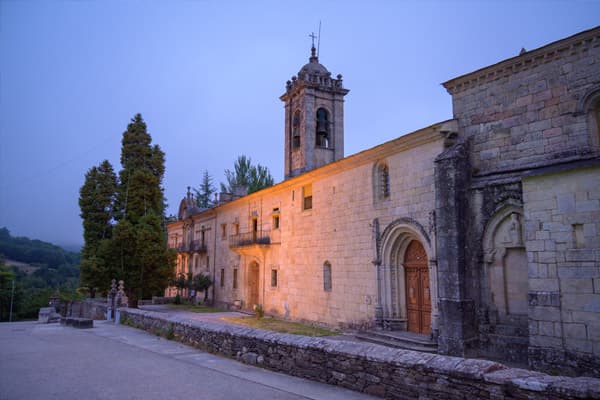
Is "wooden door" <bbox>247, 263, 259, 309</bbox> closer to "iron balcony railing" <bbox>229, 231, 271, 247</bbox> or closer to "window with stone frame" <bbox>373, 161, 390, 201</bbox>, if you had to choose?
"iron balcony railing" <bbox>229, 231, 271, 247</bbox>

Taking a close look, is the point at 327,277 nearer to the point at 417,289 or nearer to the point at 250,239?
the point at 417,289

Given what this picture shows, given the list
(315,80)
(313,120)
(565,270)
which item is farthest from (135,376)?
(315,80)

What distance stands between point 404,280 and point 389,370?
8600 millimetres

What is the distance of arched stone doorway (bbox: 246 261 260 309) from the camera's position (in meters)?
24.4

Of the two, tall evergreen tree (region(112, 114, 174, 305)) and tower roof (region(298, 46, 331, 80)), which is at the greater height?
tower roof (region(298, 46, 331, 80))

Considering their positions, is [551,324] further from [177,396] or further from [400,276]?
[177,396]

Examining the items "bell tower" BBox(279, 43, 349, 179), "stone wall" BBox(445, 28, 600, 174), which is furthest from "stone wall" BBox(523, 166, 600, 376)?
"bell tower" BBox(279, 43, 349, 179)

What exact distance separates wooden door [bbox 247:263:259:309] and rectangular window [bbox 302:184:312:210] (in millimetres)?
6913

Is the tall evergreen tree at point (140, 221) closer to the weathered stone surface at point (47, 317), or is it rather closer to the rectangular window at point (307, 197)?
the weathered stone surface at point (47, 317)

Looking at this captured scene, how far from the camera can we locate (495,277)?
11023 mm

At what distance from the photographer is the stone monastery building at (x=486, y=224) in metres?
8.98

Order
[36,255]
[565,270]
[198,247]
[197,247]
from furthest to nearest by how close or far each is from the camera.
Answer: [36,255] → [197,247] → [198,247] → [565,270]

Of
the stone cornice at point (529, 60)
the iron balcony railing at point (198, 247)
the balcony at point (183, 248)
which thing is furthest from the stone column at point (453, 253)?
the balcony at point (183, 248)

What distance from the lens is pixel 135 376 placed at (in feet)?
24.3
